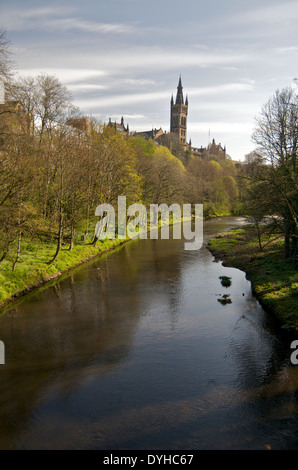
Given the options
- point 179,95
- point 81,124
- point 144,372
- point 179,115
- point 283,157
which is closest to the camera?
→ point 144,372

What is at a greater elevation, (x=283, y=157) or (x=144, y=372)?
(x=283, y=157)

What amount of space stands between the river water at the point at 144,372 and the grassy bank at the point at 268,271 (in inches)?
37.1

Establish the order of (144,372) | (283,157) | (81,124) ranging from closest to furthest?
(144,372) → (283,157) → (81,124)

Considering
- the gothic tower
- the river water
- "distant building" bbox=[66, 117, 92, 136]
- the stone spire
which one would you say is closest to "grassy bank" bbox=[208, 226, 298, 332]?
the river water

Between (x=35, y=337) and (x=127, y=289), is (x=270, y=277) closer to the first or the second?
(x=127, y=289)

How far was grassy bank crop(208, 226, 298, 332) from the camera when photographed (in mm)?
19286


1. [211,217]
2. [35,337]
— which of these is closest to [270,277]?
[35,337]

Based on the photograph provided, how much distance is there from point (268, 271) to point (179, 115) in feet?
519

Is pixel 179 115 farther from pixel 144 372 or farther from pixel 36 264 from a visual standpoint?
pixel 144 372

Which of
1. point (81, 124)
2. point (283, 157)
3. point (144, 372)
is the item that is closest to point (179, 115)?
point (81, 124)

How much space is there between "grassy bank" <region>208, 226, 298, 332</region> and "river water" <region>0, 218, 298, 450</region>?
0.94m

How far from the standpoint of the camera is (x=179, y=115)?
561 ft

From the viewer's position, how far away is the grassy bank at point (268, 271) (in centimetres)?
1929

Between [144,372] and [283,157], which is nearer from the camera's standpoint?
[144,372]
